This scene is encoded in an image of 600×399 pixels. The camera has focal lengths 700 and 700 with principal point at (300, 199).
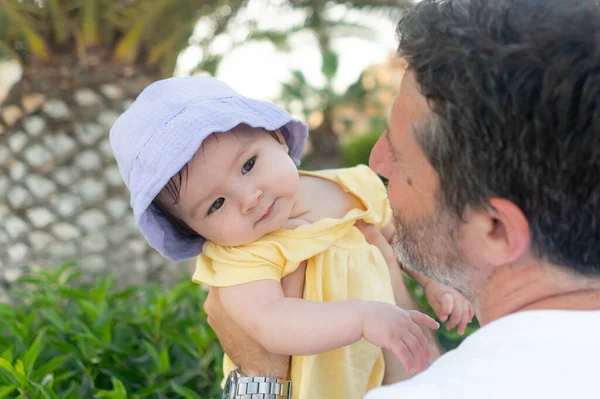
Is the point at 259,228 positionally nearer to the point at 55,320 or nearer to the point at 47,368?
the point at 47,368

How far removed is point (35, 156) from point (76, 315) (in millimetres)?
1975

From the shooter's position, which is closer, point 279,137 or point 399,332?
point 399,332

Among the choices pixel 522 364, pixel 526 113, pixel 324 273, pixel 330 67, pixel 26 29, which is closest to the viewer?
pixel 522 364

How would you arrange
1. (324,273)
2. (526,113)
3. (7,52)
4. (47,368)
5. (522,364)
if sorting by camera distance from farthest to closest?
(7,52)
(47,368)
(324,273)
(526,113)
(522,364)

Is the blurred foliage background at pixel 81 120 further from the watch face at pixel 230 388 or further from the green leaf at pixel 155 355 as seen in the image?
the watch face at pixel 230 388

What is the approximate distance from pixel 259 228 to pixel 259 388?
53cm

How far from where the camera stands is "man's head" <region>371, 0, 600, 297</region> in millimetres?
1434

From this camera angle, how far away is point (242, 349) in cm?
232

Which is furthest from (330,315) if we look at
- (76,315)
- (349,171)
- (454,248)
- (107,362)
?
(76,315)

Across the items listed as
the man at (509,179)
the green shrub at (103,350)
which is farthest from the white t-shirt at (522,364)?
the green shrub at (103,350)

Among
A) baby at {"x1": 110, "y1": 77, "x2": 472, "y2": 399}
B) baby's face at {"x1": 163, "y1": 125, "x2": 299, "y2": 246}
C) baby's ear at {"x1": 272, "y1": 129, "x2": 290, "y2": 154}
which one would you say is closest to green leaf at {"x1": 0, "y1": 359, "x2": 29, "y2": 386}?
baby at {"x1": 110, "y1": 77, "x2": 472, "y2": 399}

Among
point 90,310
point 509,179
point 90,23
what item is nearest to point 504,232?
point 509,179

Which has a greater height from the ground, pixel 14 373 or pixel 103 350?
pixel 14 373

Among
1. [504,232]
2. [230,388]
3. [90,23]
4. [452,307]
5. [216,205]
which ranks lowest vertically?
[230,388]
